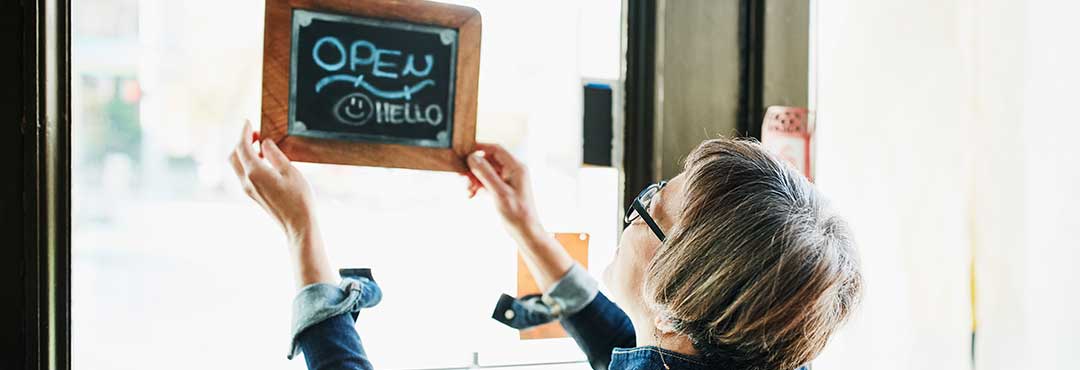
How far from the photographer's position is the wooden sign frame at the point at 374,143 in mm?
768

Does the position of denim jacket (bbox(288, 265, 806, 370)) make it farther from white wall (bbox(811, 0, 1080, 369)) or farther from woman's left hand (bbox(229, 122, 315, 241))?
white wall (bbox(811, 0, 1080, 369))

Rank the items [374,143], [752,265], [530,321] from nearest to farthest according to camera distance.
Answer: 1. [752,265]
2. [374,143]
3. [530,321]

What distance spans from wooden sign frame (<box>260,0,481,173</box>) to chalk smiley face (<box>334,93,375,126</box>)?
28mm

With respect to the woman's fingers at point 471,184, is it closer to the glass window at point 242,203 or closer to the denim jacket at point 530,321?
the glass window at point 242,203

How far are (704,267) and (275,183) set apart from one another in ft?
1.71

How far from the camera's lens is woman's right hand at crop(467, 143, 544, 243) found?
2.90 ft

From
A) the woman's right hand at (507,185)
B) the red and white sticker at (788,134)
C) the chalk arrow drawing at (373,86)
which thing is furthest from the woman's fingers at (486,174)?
the red and white sticker at (788,134)

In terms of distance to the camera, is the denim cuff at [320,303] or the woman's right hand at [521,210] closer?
the denim cuff at [320,303]

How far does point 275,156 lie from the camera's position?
785mm

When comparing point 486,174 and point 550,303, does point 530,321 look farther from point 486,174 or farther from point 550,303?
point 486,174

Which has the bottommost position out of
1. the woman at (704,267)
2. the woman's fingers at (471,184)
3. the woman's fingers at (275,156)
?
the woman at (704,267)
